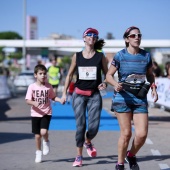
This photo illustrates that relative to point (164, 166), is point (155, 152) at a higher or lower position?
lower

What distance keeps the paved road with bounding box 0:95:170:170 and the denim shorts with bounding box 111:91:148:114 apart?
1.06 meters

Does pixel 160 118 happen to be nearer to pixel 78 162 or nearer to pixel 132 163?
pixel 78 162

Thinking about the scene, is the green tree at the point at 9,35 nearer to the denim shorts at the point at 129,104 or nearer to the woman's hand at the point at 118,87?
the denim shorts at the point at 129,104

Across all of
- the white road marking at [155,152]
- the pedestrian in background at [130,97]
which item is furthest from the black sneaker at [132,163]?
the white road marking at [155,152]

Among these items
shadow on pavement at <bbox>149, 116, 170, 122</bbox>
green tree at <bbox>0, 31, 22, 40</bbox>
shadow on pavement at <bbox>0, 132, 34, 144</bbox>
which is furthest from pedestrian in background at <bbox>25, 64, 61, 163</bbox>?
green tree at <bbox>0, 31, 22, 40</bbox>

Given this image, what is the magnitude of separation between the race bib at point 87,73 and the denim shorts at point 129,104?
969 millimetres

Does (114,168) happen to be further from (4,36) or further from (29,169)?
(4,36)

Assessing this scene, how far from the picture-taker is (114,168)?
7.18 m

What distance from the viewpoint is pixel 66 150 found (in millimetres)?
8836

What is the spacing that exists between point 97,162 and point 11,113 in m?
9.42

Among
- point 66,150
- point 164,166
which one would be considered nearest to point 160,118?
point 66,150

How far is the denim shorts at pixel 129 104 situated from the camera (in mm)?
6535

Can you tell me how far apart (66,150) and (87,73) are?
1930 mm

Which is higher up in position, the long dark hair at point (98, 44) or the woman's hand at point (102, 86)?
the long dark hair at point (98, 44)
